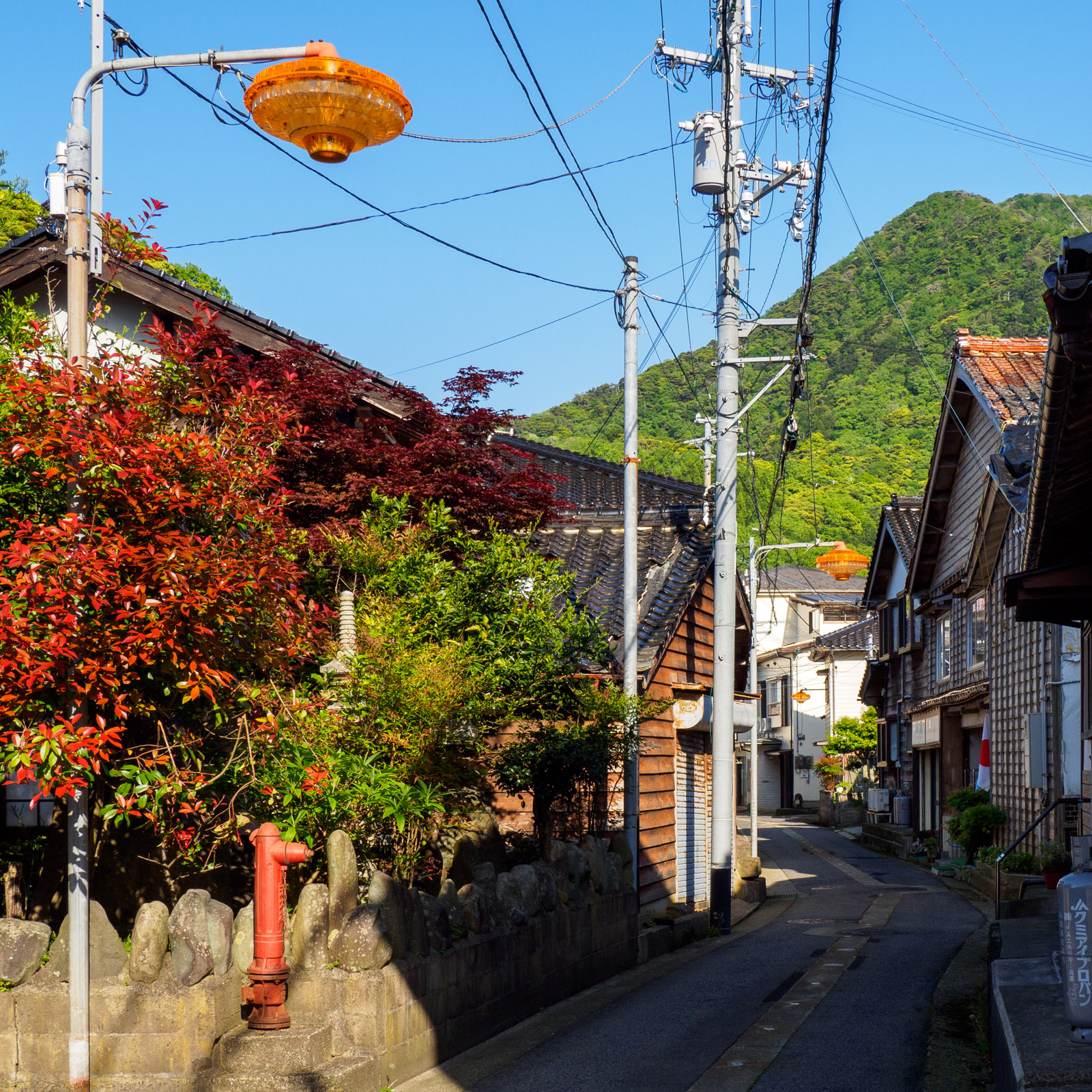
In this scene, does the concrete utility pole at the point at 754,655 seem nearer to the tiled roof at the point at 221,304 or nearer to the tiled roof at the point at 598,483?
the tiled roof at the point at 598,483

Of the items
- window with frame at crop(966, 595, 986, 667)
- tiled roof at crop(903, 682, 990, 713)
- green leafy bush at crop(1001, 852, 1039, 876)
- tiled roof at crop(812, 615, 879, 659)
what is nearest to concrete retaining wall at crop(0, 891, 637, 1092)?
green leafy bush at crop(1001, 852, 1039, 876)

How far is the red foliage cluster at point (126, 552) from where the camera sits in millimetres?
6324

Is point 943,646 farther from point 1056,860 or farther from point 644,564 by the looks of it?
point 1056,860

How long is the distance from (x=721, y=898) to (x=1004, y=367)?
11311mm

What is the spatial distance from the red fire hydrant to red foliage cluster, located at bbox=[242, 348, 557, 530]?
5264 mm

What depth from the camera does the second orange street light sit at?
22.6 ft

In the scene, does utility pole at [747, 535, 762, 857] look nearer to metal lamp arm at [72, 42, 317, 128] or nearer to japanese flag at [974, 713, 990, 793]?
japanese flag at [974, 713, 990, 793]

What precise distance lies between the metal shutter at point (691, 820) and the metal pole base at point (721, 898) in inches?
78.6

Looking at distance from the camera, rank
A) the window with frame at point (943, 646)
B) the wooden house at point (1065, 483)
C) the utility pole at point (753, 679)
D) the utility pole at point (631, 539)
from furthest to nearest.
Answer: the window with frame at point (943, 646) < the utility pole at point (753, 679) < the utility pole at point (631, 539) < the wooden house at point (1065, 483)

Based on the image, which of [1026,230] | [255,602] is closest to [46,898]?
[255,602]

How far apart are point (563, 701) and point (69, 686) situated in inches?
257

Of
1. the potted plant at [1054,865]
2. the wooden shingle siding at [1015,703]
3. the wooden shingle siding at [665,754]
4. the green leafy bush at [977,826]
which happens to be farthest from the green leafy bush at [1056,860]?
the green leafy bush at [977,826]

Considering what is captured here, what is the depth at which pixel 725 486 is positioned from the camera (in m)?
17.2

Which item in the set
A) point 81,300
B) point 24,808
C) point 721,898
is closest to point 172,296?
point 24,808
